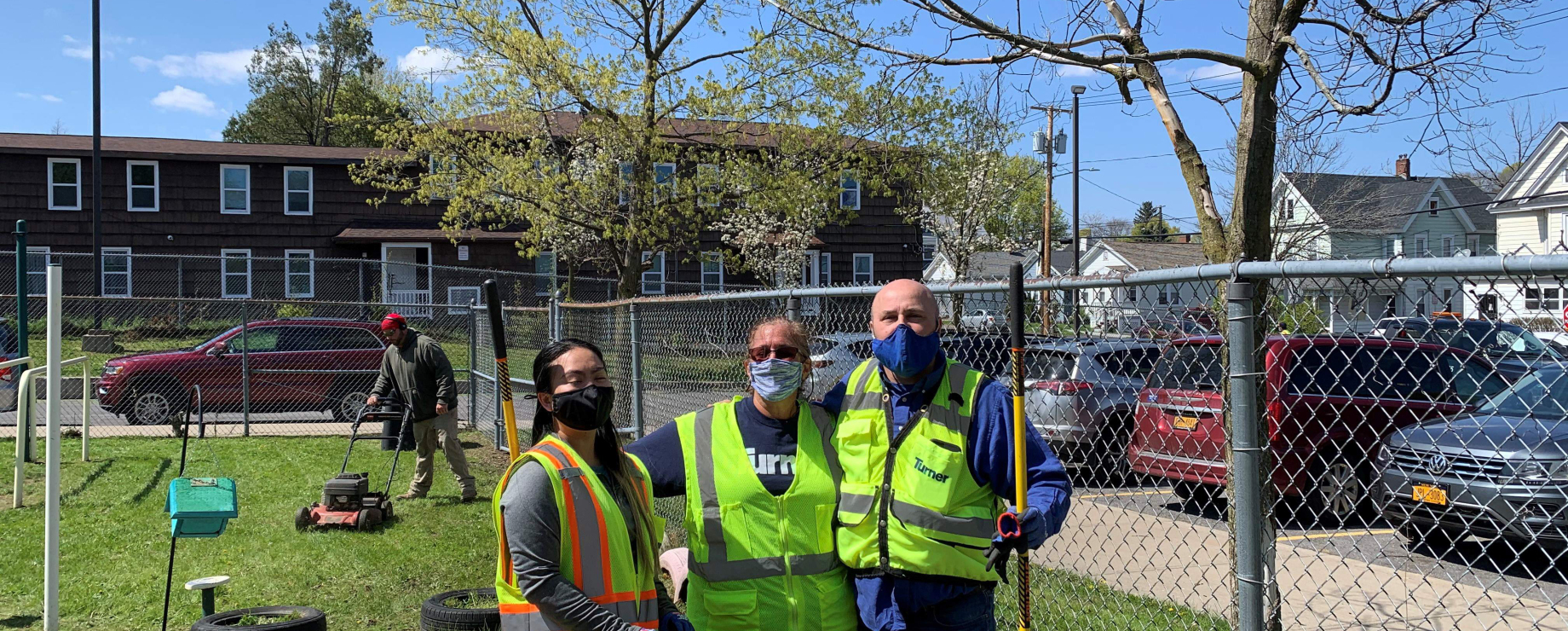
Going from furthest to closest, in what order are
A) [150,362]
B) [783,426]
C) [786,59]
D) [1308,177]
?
1. [1308,177]
2. [786,59]
3. [150,362]
4. [783,426]

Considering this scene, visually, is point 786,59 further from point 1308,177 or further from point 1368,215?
point 1368,215

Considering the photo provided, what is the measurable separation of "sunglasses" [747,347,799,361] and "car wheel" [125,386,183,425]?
47.1 feet

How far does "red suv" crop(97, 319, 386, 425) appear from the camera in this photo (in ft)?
49.7

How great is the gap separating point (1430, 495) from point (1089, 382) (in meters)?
1.25

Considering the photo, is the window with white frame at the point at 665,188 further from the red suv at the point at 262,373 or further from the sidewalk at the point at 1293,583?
the sidewalk at the point at 1293,583

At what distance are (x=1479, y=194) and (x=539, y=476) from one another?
54.3m

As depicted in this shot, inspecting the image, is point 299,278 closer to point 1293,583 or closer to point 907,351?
point 1293,583

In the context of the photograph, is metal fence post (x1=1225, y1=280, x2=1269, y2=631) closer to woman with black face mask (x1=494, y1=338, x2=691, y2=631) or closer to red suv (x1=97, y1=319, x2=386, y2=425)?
woman with black face mask (x1=494, y1=338, x2=691, y2=631)

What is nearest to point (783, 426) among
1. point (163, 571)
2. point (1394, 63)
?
point (1394, 63)

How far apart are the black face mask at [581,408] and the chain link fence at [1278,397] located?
1.48 m

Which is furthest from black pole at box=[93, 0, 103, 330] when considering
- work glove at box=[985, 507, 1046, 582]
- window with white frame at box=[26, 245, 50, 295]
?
work glove at box=[985, 507, 1046, 582]

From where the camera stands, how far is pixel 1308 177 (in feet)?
85.1

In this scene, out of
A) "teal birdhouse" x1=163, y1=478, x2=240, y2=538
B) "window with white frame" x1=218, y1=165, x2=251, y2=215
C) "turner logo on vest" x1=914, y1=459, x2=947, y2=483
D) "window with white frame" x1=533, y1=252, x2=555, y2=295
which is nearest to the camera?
"turner logo on vest" x1=914, y1=459, x2=947, y2=483

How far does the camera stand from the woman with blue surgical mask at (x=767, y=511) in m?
3.12
